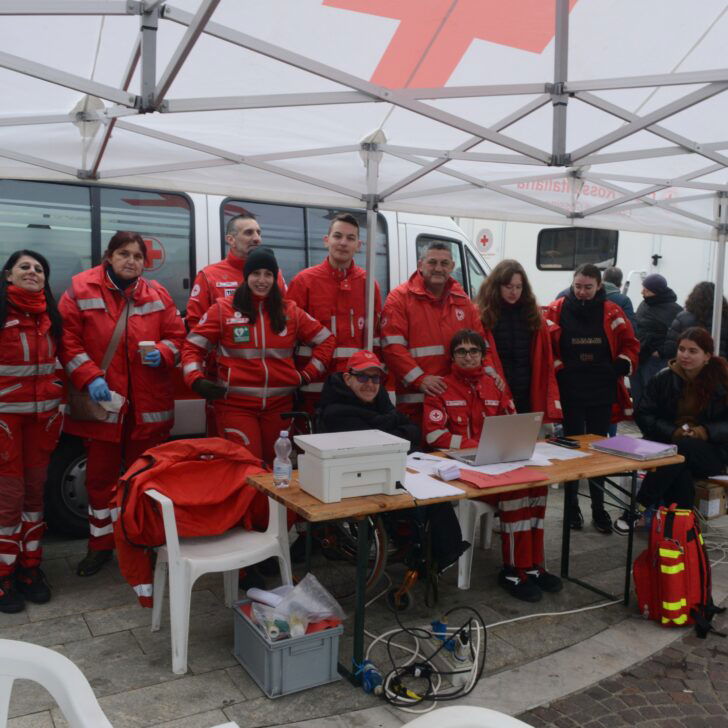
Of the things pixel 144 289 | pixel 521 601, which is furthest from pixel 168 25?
pixel 521 601

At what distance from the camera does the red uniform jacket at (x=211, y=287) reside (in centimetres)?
431

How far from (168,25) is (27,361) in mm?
1776

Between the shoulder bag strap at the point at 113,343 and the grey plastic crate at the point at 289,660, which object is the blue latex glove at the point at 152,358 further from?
the grey plastic crate at the point at 289,660

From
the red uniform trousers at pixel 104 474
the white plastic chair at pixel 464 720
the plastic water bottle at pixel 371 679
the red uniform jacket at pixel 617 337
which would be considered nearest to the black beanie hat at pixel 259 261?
the red uniform trousers at pixel 104 474

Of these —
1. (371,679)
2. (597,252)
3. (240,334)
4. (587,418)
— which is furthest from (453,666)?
(597,252)

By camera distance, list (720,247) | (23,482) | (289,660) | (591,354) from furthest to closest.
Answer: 1. (720,247)
2. (591,354)
3. (23,482)
4. (289,660)

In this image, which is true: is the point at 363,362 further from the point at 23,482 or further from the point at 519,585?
the point at 23,482

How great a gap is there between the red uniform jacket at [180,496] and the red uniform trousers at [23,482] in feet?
2.31

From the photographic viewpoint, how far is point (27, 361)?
11.8ft

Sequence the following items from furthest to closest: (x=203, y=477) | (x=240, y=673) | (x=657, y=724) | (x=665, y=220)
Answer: (x=665, y=220)
(x=203, y=477)
(x=240, y=673)
(x=657, y=724)

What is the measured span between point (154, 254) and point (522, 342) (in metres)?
2.55

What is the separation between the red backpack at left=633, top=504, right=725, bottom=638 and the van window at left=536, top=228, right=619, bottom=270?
9.71 ft

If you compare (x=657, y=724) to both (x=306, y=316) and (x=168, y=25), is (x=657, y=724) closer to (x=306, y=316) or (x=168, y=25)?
(x=306, y=316)

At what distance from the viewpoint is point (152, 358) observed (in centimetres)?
399
